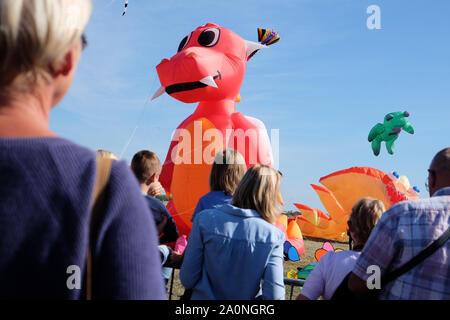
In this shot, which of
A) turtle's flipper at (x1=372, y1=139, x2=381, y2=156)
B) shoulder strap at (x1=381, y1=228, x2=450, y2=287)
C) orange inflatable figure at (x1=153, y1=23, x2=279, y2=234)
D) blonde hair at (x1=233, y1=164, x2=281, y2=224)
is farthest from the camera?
turtle's flipper at (x1=372, y1=139, x2=381, y2=156)

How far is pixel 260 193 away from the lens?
7.18 feet

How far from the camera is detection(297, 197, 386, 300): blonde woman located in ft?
6.84

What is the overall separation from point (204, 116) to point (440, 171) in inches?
187

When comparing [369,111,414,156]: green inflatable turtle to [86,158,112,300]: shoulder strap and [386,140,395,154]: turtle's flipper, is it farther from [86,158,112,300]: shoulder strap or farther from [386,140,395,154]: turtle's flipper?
[86,158,112,300]: shoulder strap

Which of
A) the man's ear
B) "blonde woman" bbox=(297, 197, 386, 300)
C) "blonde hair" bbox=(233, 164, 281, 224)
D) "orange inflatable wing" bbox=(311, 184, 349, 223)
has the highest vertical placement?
the man's ear

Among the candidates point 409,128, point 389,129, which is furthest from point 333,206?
point 409,128

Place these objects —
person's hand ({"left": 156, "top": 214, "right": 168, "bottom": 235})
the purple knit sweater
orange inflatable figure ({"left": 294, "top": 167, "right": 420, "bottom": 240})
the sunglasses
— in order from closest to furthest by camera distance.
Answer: the purple knit sweater
the sunglasses
person's hand ({"left": 156, "top": 214, "right": 168, "bottom": 235})
orange inflatable figure ({"left": 294, "top": 167, "right": 420, "bottom": 240})

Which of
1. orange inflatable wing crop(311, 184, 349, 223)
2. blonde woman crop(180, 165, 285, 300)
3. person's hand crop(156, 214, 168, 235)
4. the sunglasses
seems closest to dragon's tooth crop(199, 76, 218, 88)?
person's hand crop(156, 214, 168, 235)

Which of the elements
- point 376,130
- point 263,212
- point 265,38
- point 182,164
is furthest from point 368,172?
point 263,212

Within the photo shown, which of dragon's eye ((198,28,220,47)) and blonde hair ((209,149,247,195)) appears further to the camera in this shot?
dragon's eye ((198,28,220,47))

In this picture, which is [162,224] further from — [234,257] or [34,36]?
[34,36]

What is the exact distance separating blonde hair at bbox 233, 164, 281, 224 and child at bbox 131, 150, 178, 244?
0.65 metres
